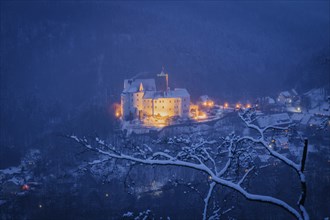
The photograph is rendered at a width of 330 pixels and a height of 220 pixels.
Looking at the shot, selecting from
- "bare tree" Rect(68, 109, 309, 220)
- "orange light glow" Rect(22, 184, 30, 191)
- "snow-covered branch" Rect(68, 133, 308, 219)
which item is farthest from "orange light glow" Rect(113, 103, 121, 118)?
"snow-covered branch" Rect(68, 133, 308, 219)

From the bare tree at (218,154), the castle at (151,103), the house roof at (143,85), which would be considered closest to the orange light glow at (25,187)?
the castle at (151,103)

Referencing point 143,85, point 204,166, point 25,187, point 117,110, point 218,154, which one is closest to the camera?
point 204,166

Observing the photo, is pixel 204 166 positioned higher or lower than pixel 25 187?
higher

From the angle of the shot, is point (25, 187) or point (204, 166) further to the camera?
point (25, 187)

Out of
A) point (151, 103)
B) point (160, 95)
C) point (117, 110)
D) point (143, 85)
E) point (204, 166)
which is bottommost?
point (204, 166)

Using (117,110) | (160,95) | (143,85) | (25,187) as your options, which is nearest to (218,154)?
(25,187)

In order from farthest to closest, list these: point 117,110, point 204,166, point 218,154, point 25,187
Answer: point 117,110, point 25,187, point 218,154, point 204,166

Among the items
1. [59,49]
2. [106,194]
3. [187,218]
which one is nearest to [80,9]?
[59,49]

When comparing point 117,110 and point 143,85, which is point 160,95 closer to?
point 143,85

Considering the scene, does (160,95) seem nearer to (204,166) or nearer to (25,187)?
(25,187)

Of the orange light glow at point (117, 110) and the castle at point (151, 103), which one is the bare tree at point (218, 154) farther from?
the orange light glow at point (117, 110)
